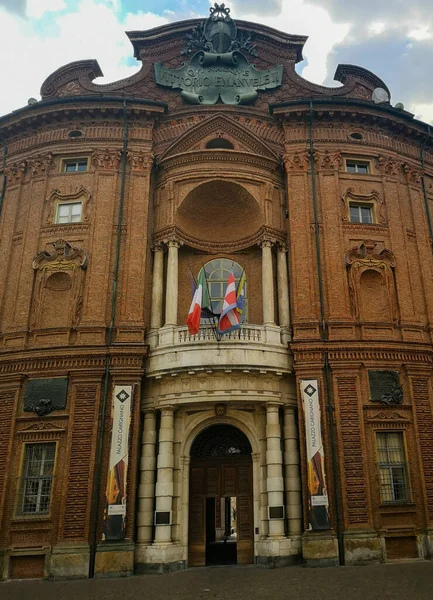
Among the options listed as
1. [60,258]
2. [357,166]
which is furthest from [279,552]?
[357,166]

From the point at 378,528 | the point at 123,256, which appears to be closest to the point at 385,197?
the point at 123,256

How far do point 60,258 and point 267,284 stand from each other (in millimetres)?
8626

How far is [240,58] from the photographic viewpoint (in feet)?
85.7

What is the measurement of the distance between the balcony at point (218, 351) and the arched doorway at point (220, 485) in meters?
3.28

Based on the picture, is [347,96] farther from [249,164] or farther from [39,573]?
[39,573]

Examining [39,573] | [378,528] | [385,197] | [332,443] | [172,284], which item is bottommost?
[39,573]

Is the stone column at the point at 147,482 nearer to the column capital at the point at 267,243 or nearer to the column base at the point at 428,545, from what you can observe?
the column capital at the point at 267,243

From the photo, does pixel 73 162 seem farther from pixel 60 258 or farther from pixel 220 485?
pixel 220 485

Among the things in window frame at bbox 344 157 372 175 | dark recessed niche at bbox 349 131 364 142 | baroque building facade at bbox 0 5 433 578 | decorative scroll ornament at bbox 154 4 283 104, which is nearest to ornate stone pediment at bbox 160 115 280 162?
baroque building facade at bbox 0 5 433 578

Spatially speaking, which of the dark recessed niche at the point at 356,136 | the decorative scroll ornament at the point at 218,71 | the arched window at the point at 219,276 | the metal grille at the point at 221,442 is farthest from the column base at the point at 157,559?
the decorative scroll ornament at the point at 218,71

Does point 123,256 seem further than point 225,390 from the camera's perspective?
Yes

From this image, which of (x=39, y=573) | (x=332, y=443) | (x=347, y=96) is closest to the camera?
(x=39, y=573)

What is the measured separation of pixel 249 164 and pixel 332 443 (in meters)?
12.2

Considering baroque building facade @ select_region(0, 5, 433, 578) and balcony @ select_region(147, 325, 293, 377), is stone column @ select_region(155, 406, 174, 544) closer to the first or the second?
baroque building facade @ select_region(0, 5, 433, 578)
